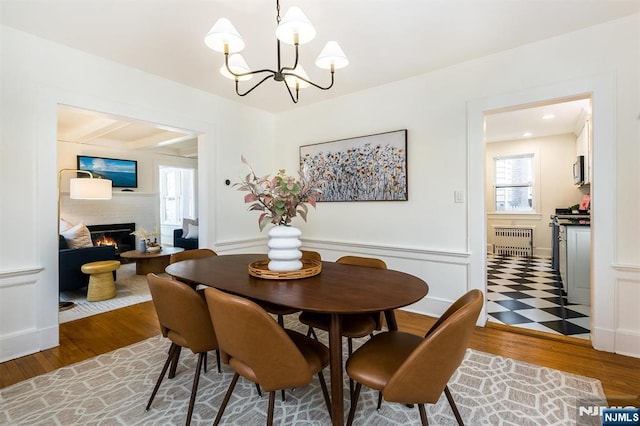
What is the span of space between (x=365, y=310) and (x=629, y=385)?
1.98 metres

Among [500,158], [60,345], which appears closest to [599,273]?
[60,345]

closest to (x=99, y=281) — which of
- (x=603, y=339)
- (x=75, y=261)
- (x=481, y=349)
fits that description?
(x=75, y=261)

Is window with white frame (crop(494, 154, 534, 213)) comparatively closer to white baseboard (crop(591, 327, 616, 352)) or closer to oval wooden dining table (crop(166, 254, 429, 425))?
white baseboard (crop(591, 327, 616, 352))

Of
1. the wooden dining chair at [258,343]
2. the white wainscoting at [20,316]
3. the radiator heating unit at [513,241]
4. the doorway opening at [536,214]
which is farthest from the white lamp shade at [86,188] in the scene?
the radiator heating unit at [513,241]

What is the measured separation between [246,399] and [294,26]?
2098 mm

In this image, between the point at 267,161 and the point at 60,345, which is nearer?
the point at 60,345

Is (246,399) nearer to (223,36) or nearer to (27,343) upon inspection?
(27,343)

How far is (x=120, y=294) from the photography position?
155 inches

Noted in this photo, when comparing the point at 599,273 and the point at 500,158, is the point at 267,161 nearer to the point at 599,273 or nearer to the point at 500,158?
the point at 599,273

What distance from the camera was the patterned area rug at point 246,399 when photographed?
5.41 ft

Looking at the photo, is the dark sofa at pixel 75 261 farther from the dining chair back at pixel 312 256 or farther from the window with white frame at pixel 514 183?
the window with white frame at pixel 514 183

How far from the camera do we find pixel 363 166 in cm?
358

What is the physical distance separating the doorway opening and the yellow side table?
172 inches

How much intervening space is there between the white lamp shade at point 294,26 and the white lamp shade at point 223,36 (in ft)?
0.79
